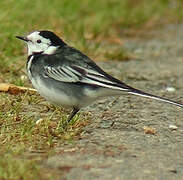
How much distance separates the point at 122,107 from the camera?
5.84m

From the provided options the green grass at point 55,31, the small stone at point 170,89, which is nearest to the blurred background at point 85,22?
the green grass at point 55,31

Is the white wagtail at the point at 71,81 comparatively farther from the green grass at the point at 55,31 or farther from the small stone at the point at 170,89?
the small stone at the point at 170,89

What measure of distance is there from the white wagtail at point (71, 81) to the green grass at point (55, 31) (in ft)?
0.67

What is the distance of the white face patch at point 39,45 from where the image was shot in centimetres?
517

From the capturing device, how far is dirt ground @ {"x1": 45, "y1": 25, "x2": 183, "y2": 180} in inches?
161

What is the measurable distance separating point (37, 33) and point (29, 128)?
907 mm

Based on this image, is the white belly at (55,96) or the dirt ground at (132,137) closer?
the dirt ground at (132,137)

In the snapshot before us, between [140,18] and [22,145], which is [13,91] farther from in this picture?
[140,18]

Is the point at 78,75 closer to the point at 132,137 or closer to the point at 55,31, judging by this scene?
the point at 132,137

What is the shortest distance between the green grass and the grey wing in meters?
0.32

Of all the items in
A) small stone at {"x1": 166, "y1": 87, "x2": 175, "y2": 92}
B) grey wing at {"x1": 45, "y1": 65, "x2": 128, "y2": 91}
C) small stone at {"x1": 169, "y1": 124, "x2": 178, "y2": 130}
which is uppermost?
grey wing at {"x1": 45, "y1": 65, "x2": 128, "y2": 91}

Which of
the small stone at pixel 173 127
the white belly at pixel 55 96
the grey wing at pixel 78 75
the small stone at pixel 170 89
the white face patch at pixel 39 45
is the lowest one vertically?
the small stone at pixel 170 89

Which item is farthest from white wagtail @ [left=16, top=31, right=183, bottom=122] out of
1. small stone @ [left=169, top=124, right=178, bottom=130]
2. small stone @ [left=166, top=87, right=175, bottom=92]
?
small stone @ [left=166, top=87, right=175, bottom=92]

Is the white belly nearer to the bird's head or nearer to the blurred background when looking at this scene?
the bird's head
